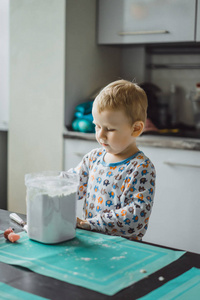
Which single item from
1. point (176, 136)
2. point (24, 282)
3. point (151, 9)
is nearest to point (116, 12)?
point (151, 9)

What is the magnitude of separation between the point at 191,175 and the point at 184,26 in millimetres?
860

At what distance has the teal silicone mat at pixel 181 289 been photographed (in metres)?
0.85

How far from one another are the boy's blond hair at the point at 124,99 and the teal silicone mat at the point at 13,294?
2.01ft

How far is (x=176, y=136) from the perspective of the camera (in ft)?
8.69

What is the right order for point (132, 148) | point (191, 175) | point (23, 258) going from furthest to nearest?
point (191, 175) < point (132, 148) < point (23, 258)

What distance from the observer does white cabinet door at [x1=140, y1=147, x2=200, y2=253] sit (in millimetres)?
2451

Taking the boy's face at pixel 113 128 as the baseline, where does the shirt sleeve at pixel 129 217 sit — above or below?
below

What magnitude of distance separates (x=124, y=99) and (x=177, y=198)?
1.31 meters

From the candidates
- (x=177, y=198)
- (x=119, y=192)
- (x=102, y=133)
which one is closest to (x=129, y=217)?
(x=119, y=192)

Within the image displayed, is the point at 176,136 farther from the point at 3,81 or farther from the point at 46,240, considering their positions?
the point at 46,240

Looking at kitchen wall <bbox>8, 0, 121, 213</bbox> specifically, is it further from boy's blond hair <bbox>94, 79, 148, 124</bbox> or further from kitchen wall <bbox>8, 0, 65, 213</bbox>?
boy's blond hair <bbox>94, 79, 148, 124</bbox>

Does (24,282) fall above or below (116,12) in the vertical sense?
below

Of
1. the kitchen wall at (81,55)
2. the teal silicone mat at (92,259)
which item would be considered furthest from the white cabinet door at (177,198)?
the teal silicone mat at (92,259)

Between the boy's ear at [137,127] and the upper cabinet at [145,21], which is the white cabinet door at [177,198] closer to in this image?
the upper cabinet at [145,21]
